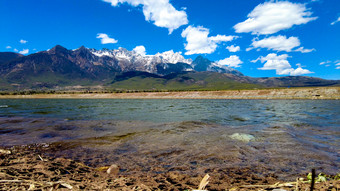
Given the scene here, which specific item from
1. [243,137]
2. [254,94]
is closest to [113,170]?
[243,137]

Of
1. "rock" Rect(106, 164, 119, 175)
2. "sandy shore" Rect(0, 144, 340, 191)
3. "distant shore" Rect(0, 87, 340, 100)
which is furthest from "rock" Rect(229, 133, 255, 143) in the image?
"distant shore" Rect(0, 87, 340, 100)

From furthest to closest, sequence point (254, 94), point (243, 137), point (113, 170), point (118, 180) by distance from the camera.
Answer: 1. point (254, 94)
2. point (243, 137)
3. point (113, 170)
4. point (118, 180)

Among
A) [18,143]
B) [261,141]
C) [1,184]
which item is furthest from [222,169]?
[18,143]

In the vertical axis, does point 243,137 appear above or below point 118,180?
below

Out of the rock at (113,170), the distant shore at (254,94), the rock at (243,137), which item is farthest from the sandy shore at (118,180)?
the distant shore at (254,94)

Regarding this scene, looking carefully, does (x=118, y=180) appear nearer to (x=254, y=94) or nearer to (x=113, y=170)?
(x=113, y=170)

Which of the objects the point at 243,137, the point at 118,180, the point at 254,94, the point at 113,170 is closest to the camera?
the point at 118,180

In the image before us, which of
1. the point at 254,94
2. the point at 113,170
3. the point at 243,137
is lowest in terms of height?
the point at 243,137

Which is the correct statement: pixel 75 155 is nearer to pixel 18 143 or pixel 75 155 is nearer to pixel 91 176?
pixel 91 176

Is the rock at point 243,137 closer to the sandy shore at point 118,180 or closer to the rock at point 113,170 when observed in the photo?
the sandy shore at point 118,180

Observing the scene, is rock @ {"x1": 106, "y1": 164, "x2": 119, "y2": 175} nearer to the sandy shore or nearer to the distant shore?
the sandy shore

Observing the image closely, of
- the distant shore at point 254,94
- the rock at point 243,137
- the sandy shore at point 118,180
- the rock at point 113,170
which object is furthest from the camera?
the distant shore at point 254,94

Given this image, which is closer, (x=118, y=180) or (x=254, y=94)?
(x=118, y=180)

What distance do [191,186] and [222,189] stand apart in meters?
1.21
